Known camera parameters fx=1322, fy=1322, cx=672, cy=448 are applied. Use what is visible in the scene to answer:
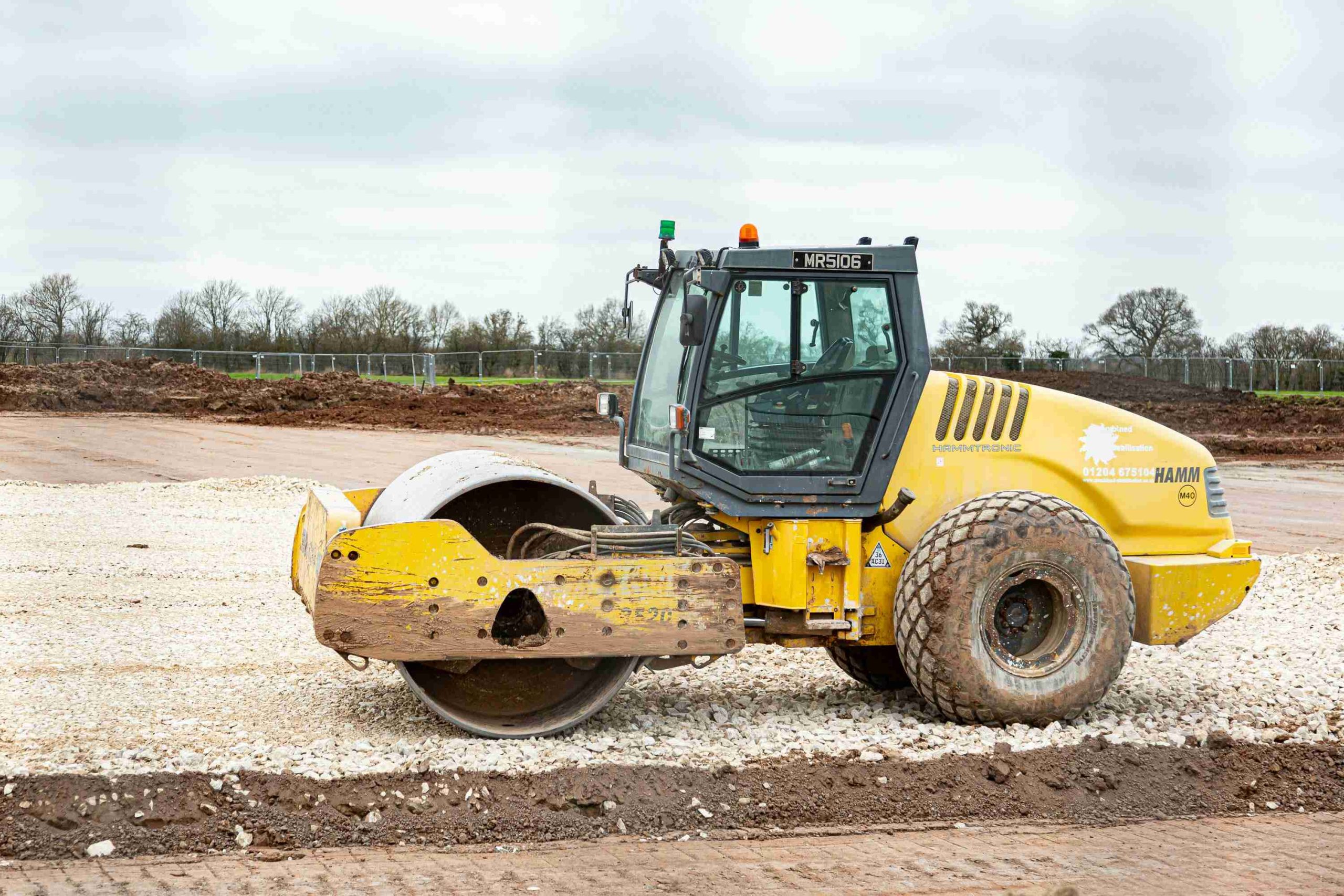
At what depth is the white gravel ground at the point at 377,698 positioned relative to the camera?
5.88 meters

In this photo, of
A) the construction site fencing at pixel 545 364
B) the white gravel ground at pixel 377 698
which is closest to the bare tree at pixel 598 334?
the construction site fencing at pixel 545 364

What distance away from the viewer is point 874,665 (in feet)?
24.0

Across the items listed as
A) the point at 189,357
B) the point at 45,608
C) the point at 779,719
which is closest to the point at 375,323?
the point at 189,357

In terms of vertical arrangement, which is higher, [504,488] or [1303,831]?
[504,488]

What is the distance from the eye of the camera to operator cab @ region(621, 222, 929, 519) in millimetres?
6414

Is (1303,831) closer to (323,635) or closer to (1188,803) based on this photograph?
(1188,803)

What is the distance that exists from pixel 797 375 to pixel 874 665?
6.09 ft

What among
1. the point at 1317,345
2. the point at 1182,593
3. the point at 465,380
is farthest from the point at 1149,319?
the point at 1182,593

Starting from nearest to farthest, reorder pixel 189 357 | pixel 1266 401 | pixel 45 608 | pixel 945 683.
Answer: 1. pixel 945 683
2. pixel 45 608
3. pixel 1266 401
4. pixel 189 357

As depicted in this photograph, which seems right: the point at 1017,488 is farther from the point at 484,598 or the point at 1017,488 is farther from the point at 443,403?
the point at 443,403

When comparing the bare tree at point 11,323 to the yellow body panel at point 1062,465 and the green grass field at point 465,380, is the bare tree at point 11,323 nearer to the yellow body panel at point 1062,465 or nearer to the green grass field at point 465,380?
the green grass field at point 465,380

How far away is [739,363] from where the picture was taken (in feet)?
21.2

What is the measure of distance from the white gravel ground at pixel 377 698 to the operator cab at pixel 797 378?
119cm

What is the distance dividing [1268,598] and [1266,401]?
29.5 metres
